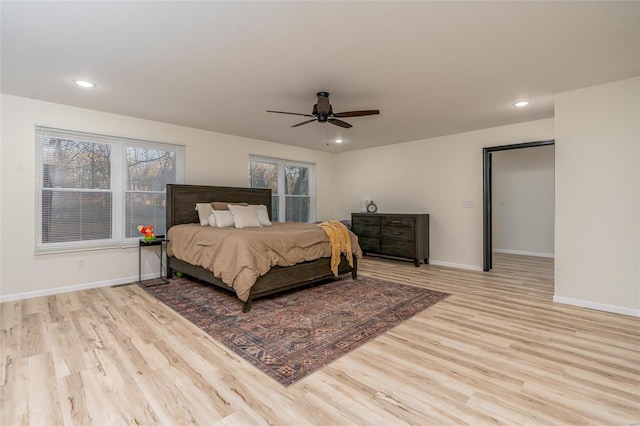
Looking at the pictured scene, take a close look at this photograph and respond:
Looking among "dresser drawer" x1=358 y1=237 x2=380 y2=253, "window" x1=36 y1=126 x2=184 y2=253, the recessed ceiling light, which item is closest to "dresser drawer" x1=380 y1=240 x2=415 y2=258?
"dresser drawer" x1=358 y1=237 x2=380 y2=253

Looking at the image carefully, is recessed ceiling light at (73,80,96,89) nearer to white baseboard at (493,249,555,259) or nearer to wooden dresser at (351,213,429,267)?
wooden dresser at (351,213,429,267)

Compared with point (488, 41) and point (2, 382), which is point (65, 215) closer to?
point (2, 382)

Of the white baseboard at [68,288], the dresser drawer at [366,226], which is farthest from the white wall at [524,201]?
the white baseboard at [68,288]

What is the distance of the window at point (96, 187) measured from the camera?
12.4 feet

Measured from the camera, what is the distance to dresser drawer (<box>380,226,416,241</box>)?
5496 millimetres

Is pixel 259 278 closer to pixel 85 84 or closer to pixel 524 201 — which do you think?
pixel 85 84

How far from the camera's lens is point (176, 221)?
4.64 meters

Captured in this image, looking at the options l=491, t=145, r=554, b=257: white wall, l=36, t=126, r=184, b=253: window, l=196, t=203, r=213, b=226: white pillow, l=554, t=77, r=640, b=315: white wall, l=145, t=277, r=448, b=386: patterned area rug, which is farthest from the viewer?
l=491, t=145, r=554, b=257: white wall

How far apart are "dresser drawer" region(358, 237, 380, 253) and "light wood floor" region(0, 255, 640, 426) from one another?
2.87 meters

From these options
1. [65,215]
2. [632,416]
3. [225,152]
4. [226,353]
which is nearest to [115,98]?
[65,215]

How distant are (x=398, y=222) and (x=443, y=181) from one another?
3.68 ft

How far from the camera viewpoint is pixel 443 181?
18.5ft

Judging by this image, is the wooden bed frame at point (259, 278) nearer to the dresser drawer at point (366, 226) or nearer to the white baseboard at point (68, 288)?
the white baseboard at point (68, 288)

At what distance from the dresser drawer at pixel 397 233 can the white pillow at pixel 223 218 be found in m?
2.89
